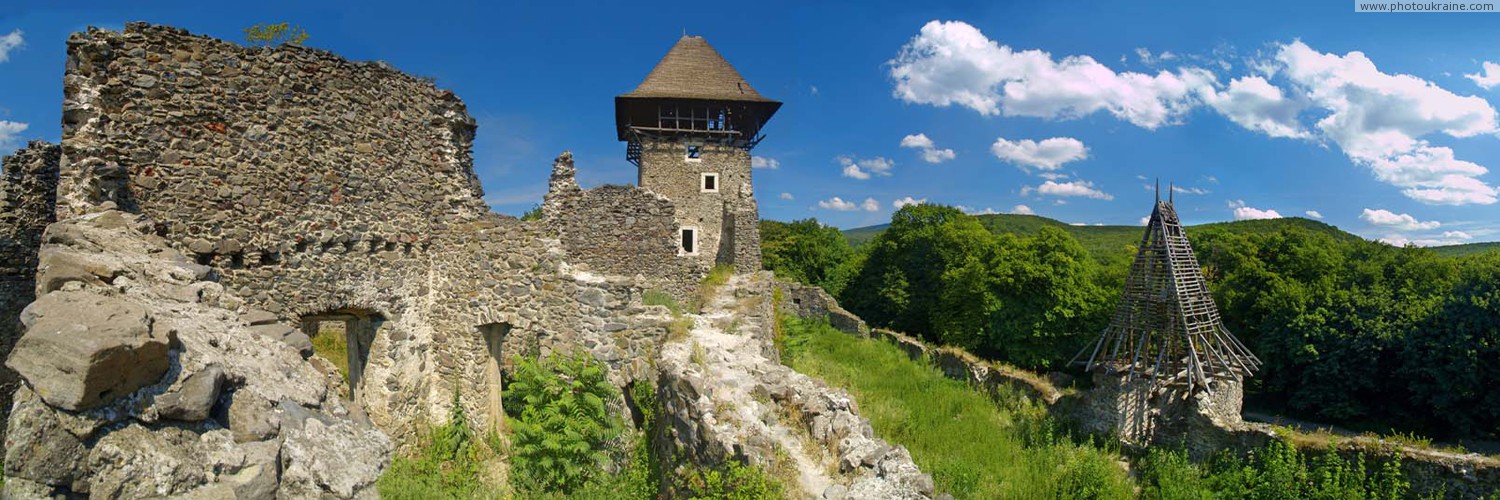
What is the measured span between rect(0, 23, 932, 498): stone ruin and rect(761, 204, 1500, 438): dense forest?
21652 millimetres

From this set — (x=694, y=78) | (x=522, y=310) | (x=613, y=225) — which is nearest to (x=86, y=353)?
(x=522, y=310)

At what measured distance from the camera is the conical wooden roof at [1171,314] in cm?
1800

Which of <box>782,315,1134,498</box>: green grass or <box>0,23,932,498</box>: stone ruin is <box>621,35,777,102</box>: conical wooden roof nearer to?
<box>782,315,1134,498</box>: green grass

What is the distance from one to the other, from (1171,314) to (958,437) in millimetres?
11609

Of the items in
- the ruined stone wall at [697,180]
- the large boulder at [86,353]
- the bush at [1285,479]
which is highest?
the ruined stone wall at [697,180]

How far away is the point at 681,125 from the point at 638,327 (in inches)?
846

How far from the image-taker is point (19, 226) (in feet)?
21.7

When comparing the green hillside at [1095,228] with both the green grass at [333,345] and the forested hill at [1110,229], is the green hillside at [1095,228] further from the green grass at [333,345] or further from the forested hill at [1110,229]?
the green grass at [333,345]

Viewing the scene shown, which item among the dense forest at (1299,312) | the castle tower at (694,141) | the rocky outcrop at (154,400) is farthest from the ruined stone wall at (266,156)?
the dense forest at (1299,312)

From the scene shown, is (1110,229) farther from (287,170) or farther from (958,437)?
(287,170)

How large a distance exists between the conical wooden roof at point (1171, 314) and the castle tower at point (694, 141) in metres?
13.8

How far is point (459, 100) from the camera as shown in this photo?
718 cm

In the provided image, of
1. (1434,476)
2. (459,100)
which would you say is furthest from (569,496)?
(1434,476)

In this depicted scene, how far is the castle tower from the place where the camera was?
86.8 feet
